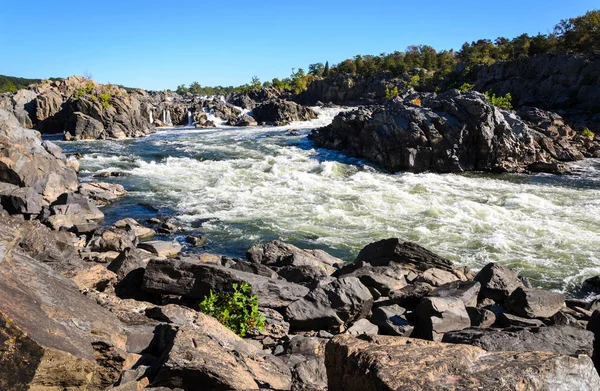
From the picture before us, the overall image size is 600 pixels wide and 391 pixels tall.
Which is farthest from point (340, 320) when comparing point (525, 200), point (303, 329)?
point (525, 200)

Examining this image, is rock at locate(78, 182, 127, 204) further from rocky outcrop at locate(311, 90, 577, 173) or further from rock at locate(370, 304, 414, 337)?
rocky outcrop at locate(311, 90, 577, 173)

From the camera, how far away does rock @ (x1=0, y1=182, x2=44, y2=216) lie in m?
17.1

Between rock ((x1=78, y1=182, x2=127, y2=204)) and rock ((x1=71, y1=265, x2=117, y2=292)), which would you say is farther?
rock ((x1=78, y1=182, x2=127, y2=204))

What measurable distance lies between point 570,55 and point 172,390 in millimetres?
71573

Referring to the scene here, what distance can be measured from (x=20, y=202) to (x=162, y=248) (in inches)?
289

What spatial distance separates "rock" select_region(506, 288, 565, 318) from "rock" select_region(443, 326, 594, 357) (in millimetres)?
2399

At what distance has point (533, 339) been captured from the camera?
674cm

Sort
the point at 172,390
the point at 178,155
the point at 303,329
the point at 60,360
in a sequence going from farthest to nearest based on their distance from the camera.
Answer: the point at 178,155 < the point at 303,329 < the point at 172,390 < the point at 60,360

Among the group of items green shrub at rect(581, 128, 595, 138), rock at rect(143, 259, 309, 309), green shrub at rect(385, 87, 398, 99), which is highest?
green shrub at rect(385, 87, 398, 99)

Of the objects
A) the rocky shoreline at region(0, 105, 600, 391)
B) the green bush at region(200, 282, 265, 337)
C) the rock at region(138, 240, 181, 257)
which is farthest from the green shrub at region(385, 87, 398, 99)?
the green bush at region(200, 282, 265, 337)

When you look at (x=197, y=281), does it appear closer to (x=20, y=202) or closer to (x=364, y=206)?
(x=20, y=202)

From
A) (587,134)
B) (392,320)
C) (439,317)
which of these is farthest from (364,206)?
(587,134)

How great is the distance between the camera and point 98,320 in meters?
4.90

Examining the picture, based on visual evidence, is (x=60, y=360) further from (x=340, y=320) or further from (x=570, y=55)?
(x=570, y=55)
